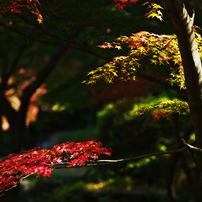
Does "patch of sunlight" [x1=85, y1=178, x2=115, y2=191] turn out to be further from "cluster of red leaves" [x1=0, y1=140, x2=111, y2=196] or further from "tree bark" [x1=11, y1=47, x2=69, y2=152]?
"cluster of red leaves" [x1=0, y1=140, x2=111, y2=196]

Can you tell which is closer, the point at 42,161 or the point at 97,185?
the point at 42,161

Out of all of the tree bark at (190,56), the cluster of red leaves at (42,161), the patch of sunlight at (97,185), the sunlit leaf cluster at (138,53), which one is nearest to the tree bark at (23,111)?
the patch of sunlight at (97,185)

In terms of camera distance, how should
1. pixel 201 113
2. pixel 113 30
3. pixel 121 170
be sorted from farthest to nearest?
pixel 121 170 → pixel 113 30 → pixel 201 113

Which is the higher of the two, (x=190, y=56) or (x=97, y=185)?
(x=190, y=56)

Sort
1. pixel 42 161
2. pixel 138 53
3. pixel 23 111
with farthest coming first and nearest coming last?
pixel 23 111, pixel 138 53, pixel 42 161

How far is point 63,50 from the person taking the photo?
6.67m

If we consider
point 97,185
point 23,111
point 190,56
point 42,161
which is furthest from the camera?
point 97,185

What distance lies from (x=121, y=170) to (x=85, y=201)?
72.0 inches

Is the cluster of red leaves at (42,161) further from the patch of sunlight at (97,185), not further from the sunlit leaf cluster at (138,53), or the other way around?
the patch of sunlight at (97,185)

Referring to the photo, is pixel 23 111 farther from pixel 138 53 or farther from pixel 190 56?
pixel 190 56

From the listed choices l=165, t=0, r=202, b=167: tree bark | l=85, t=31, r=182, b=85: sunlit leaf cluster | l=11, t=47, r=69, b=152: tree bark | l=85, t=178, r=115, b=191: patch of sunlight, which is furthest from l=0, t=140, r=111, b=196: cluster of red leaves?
l=85, t=178, r=115, b=191: patch of sunlight

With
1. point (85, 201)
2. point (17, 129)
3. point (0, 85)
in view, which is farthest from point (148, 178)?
point (0, 85)

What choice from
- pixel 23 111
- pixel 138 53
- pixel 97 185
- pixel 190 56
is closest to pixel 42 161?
pixel 138 53

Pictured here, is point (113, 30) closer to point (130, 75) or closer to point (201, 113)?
point (130, 75)
